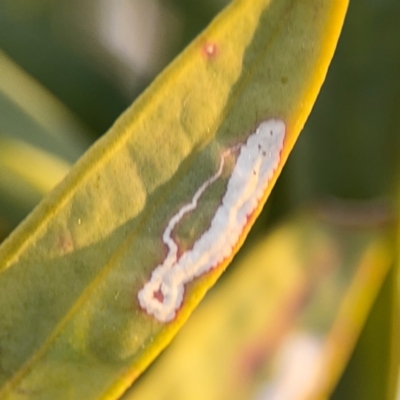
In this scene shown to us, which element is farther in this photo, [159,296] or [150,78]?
[150,78]

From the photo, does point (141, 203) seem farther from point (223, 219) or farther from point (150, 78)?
point (150, 78)

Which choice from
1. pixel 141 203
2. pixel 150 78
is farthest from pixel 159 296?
pixel 150 78

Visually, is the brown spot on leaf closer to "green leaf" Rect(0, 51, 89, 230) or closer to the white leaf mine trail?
the white leaf mine trail

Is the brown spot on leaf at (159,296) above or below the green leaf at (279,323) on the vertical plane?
below

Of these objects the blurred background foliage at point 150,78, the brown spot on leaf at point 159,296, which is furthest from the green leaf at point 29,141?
the brown spot on leaf at point 159,296

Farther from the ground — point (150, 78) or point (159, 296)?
point (150, 78)

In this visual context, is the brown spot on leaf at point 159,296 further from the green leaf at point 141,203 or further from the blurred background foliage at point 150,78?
the blurred background foliage at point 150,78

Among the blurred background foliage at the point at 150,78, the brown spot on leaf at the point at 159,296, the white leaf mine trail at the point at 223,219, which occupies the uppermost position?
the blurred background foliage at the point at 150,78

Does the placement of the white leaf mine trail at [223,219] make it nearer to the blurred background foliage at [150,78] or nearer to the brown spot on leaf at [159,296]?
the brown spot on leaf at [159,296]
